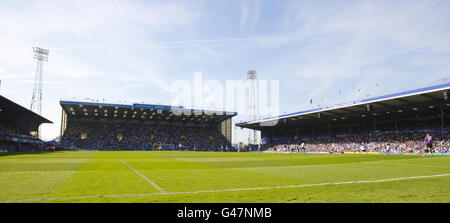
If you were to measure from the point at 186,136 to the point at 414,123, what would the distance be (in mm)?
56603

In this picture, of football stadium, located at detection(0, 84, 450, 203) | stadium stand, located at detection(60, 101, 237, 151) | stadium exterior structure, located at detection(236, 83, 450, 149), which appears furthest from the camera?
stadium stand, located at detection(60, 101, 237, 151)

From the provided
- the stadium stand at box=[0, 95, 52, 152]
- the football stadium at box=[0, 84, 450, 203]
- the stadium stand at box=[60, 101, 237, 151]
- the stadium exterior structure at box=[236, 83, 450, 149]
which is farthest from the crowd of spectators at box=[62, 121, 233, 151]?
the stadium exterior structure at box=[236, 83, 450, 149]

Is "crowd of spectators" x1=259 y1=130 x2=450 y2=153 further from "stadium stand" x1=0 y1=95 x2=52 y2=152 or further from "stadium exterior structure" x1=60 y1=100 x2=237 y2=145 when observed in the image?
"stadium stand" x1=0 y1=95 x2=52 y2=152

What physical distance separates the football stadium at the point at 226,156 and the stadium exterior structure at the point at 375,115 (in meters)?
0.17

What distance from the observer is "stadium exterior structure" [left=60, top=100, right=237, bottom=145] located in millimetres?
62938

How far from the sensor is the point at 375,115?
5072 centimetres

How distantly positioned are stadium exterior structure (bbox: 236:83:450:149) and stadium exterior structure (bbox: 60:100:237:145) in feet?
35.8

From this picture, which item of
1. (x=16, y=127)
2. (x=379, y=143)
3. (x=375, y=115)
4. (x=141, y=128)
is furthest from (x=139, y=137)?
(x=375, y=115)

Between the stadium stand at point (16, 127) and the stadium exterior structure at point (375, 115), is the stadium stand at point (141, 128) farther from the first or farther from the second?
the stadium exterior structure at point (375, 115)

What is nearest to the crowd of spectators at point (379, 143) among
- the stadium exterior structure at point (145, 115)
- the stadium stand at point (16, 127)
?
the stadium exterior structure at point (145, 115)

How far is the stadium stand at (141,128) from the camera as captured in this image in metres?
65.1

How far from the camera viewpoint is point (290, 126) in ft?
239
